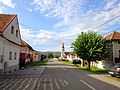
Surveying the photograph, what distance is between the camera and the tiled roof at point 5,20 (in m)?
22.0

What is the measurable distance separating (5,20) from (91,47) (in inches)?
507

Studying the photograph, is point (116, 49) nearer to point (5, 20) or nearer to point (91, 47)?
Result: point (91, 47)

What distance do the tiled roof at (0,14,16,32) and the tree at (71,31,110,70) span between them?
10978 millimetres

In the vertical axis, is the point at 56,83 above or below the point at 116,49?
below

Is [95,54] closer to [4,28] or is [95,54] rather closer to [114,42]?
[114,42]

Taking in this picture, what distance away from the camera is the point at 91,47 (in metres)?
30.2

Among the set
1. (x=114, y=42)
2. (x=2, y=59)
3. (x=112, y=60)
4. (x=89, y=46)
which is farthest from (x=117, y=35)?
(x=2, y=59)

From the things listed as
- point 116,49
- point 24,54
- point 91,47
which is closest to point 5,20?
point 91,47

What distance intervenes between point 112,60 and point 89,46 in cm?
554

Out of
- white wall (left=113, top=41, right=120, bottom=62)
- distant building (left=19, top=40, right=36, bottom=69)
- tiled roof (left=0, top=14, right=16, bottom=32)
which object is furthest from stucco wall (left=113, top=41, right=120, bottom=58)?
tiled roof (left=0, top=14, right=16, bottom=32)

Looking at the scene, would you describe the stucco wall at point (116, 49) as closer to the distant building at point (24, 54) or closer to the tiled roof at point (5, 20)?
the distant building at point (24, 54)

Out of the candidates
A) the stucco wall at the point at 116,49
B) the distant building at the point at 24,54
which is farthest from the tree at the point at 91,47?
the distant building at the point at 24,54

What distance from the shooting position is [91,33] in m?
31.7

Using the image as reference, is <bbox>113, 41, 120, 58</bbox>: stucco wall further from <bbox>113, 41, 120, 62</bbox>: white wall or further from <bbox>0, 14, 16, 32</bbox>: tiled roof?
<bbox>0, 14, 16, 32</bbox>: tiled roof
